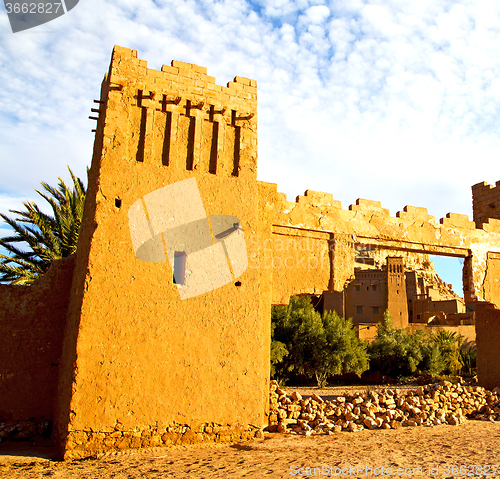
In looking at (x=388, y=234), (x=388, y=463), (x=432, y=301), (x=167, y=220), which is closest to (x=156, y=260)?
(x=167, y=220)

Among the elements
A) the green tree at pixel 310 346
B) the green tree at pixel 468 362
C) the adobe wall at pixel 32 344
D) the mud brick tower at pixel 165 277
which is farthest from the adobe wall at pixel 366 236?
the green tree at pixel 468 362

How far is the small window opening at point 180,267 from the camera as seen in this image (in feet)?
22.2

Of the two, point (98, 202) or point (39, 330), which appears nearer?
point (98, 202)

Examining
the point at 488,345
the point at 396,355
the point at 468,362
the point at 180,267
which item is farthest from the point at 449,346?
the point at 180,267

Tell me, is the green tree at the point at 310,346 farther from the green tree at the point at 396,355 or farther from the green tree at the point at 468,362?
the green tree at the point at 468,362

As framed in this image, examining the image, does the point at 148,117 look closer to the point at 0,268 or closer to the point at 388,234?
the point at 388,234

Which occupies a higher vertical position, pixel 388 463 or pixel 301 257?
pixel 301 257

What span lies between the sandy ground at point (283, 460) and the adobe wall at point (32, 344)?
60cm

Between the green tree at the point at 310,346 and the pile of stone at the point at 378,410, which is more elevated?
the green tree at the point at 310,346

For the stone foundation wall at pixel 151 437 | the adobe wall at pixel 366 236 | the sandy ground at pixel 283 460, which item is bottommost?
the sandy ground at pixel 283 460

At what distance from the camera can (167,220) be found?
Result: 267 inches

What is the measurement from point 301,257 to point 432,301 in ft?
110

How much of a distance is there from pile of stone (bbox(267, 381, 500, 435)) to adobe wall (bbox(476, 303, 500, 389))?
29.5 inches

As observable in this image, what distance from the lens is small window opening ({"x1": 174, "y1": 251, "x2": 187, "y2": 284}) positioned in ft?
22.2
